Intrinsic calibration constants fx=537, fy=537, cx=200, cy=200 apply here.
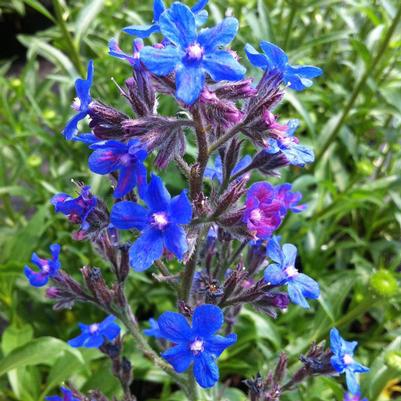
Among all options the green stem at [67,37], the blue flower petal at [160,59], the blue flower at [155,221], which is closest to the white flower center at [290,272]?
the blue flower at [155,221]

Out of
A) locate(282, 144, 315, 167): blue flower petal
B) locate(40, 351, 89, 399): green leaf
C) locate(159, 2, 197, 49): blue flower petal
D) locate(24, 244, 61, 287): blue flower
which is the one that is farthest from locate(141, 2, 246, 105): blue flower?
locate(40, 351, 89, 399): green leaf

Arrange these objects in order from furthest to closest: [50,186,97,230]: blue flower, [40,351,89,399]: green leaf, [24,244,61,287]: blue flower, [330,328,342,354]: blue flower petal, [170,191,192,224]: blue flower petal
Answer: [40,351,89,399]: green leaf < [24,244,61,287]: blue flower < [330,328,342,354]: blue flower petal < [50,186,97,230]: blue flower < [170,191,192,224]: blue flower petal

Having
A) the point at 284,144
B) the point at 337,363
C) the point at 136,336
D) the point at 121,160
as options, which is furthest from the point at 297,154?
the point at 136,336

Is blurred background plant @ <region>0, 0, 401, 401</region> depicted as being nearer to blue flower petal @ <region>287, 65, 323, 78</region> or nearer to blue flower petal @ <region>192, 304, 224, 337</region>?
blue flower petal @ <region>192, 304, 224, 337</region>

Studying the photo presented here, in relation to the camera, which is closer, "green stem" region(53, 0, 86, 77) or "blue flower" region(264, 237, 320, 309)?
"blue flower" region(264, 237, 320, 309)

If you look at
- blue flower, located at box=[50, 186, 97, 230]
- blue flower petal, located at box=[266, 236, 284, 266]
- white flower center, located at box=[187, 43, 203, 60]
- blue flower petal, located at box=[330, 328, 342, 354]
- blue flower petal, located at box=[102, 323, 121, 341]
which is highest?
white flower center, located at box=[187, 43, 203, 60]

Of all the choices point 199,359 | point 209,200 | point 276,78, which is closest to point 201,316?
point 199,359
